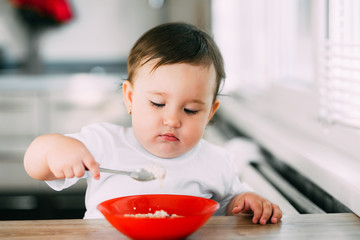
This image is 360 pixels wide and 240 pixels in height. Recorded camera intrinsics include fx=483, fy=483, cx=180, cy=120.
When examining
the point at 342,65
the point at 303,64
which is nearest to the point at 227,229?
the point at 342,65

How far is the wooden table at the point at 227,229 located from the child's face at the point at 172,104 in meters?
0.20

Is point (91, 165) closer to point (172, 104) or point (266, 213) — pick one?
point (172, 104)

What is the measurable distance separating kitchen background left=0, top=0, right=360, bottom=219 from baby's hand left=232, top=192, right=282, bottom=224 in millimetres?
171

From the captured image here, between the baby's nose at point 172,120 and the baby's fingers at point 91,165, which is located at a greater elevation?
the baby's nose at point 172,120

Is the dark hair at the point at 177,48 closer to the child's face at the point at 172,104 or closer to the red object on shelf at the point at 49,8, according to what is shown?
the child's face at the point at 172,104

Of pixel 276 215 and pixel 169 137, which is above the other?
pixel 169 137

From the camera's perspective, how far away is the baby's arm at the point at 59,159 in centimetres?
85

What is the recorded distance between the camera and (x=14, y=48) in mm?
3793

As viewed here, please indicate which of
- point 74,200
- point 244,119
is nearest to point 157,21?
point 74,200

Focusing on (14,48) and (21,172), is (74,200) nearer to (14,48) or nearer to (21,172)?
(21,172)

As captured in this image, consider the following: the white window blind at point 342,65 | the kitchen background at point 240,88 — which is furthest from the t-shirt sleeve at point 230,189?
the white window blind at point 342,65

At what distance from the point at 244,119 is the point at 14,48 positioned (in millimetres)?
2372

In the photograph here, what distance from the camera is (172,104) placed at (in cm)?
96

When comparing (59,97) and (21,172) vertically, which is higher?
(59,97)
